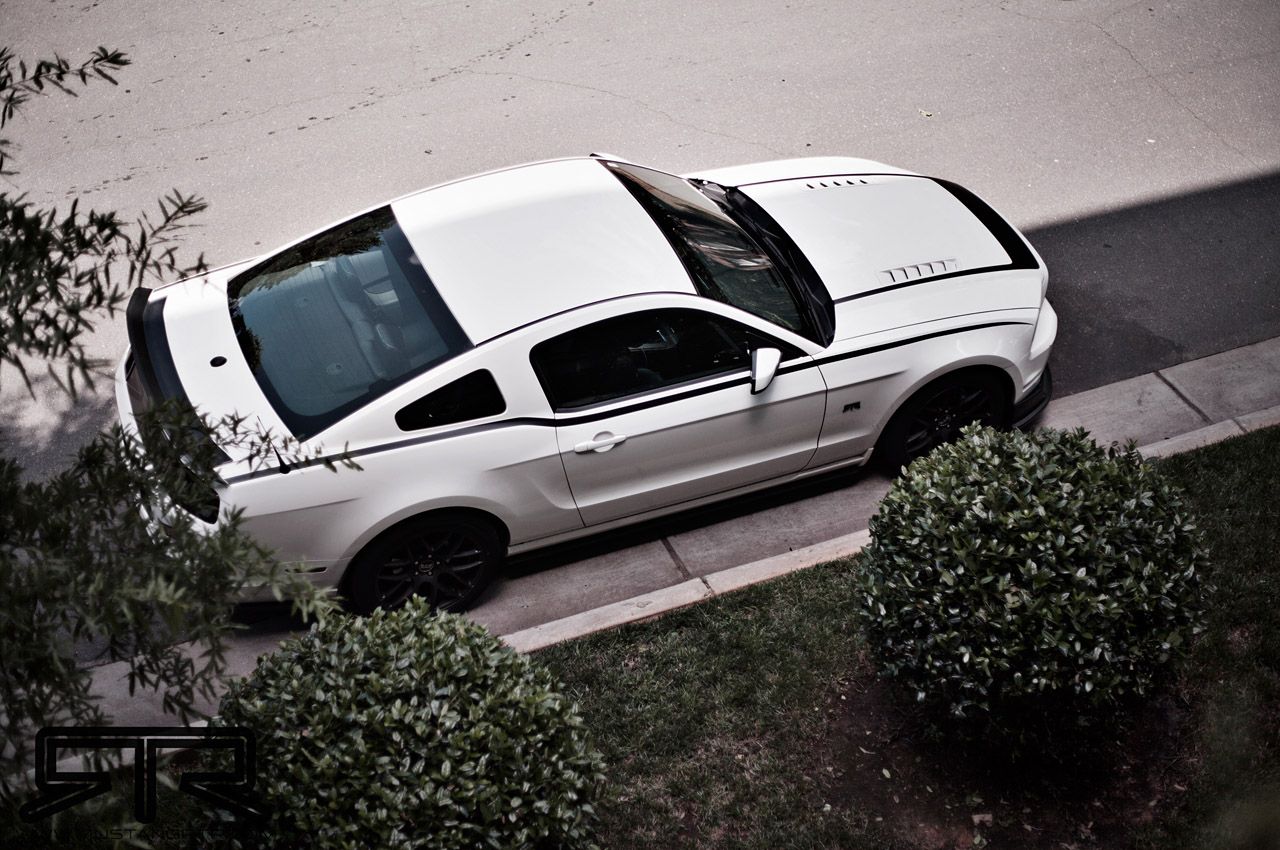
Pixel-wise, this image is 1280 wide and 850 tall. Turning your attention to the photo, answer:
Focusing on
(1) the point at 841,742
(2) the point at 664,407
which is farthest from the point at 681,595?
(1) the point at 841,742

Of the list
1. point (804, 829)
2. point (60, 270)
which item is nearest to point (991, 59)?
point (804, 829)

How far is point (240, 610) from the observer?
5.70m

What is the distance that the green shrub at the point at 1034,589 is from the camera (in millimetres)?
4195

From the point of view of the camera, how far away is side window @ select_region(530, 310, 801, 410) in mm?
5445

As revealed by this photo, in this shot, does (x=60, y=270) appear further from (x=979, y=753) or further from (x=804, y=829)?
(x=979, y=753)

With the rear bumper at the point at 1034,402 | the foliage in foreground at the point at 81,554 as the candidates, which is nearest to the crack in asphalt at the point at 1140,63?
the rear bumper at the point at 1034,402

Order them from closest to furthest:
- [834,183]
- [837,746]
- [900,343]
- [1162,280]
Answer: [837,746] < [900,343] < [834,183] < [1162,280]

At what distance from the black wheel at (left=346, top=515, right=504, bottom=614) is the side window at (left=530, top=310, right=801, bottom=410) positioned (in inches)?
31.8

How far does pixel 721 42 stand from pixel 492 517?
21.4 feet

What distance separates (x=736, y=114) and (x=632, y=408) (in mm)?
4796

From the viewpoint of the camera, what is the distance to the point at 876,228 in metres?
6.48

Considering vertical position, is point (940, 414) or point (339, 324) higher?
point (339, 324)

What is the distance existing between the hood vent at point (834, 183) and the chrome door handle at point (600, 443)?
7.51 ft

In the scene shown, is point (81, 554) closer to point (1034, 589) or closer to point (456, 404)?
point (456, 404)
